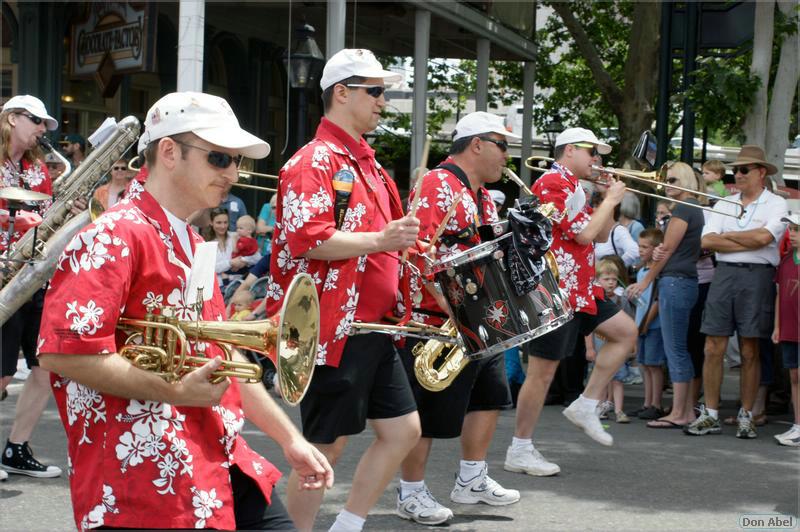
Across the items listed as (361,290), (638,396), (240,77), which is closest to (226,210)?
(638,396)

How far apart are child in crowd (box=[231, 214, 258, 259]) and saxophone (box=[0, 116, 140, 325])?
413 cm

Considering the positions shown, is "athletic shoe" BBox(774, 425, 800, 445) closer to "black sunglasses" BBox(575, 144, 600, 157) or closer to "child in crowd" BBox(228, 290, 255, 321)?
"black sunglasses" BBox(575, 144, 600, 157)

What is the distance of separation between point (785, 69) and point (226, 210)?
589 centimetres

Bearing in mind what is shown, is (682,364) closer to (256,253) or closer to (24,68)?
(256,253)

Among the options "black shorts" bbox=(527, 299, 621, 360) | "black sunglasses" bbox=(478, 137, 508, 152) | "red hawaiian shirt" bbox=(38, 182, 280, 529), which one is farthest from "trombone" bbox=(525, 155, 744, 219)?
"red hawaiian shirt" bbox=(38, 182, 280, 529)

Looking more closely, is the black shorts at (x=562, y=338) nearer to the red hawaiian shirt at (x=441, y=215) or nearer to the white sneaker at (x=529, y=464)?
the white sneaker at (x=529, y=464)

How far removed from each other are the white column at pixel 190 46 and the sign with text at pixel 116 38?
4.07m

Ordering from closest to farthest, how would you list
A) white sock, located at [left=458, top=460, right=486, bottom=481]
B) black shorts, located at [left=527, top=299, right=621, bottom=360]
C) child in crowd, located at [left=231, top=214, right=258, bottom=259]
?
white sock, located at [left=458, top=460, right=486, bottom=481] → black shorts, located at [left=527, top=299, right=621, bottom=360] → child in crowd, located at [left=231, top=214, right=258, bottom=259]

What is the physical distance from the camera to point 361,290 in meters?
4.64

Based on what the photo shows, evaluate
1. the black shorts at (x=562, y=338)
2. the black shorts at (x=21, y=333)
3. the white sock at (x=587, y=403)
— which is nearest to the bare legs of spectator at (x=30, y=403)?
the black shorts at (x=21, y=333)

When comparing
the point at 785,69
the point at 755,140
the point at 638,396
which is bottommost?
the point at 638,396

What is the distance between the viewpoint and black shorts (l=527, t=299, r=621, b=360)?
6.77 meters

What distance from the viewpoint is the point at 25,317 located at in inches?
263

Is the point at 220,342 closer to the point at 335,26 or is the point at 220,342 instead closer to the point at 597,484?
the point at 597,484
